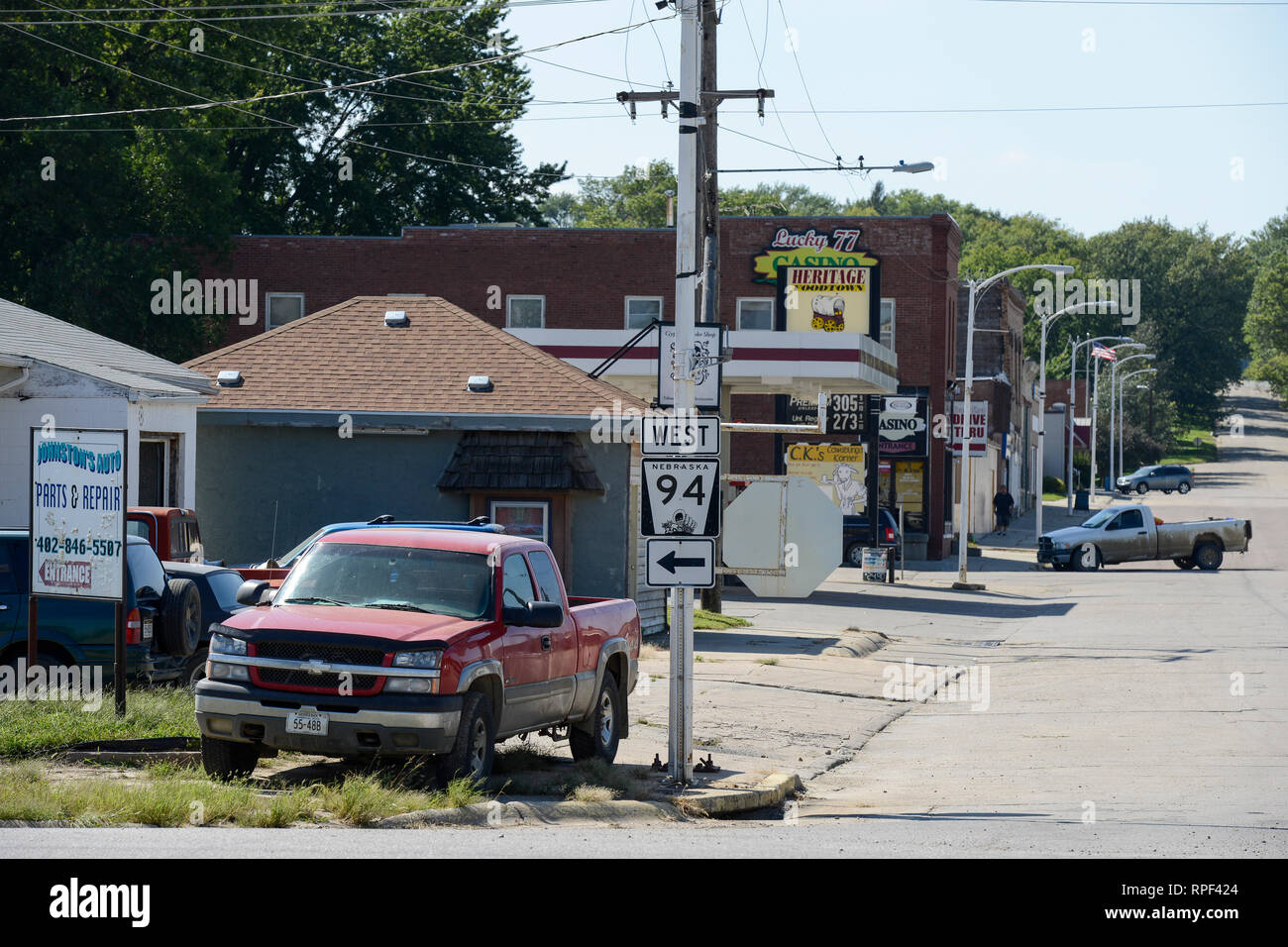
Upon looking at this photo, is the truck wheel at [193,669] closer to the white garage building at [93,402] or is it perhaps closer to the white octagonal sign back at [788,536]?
the white garage building at [93,402]

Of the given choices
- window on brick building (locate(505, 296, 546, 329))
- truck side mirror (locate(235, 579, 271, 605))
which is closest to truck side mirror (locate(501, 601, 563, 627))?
truck side mirror (locate(235, 579, 271, 605))

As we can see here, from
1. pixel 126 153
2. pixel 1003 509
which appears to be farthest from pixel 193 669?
pixel 1003 509

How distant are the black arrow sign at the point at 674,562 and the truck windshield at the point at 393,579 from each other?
134 cm

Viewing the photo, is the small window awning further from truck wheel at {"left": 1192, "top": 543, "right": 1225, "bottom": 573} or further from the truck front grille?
truck wheel at {"left": 1192, "top": 543, "right": 1225, "bottom": 573}

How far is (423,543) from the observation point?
11242 mm

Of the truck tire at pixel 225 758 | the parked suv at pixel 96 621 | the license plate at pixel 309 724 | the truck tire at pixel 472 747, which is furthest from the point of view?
the parked suv at pixel 96 621

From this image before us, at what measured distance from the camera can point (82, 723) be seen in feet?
38.7

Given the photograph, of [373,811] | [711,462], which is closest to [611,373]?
[711,462]

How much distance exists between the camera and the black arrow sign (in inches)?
450

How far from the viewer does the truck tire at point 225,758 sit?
10375 millimetres

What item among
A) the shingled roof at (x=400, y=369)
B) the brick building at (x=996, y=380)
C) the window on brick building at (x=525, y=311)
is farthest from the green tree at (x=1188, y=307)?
the shingled roof at (x=400, y=369)

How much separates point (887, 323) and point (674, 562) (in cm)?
3698

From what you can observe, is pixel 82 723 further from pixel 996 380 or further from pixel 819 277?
pixel 996 380

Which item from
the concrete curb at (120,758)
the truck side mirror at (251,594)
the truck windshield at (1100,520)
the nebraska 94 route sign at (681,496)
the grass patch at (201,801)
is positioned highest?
the nebraska 94 route sign at (681,496)
